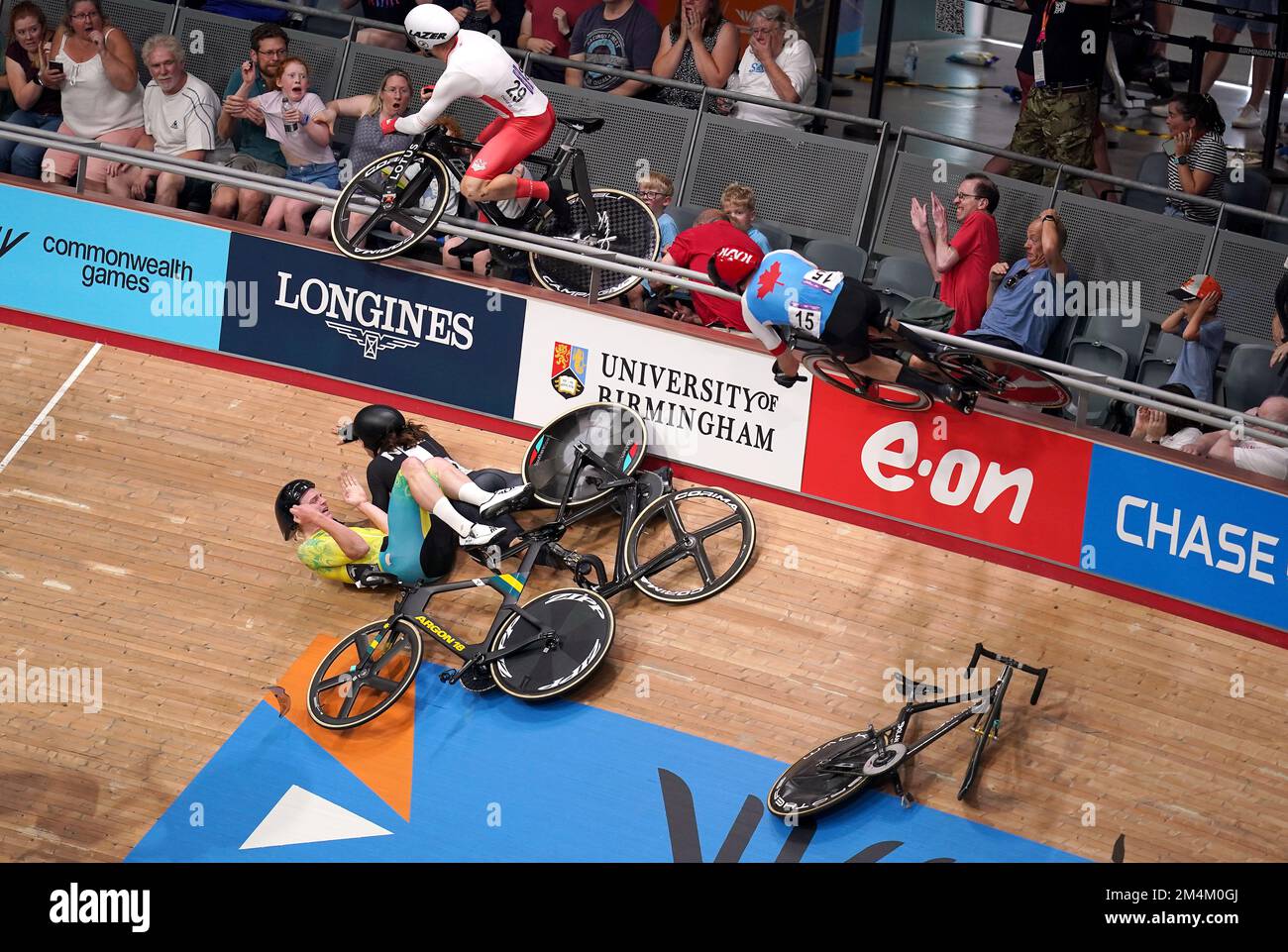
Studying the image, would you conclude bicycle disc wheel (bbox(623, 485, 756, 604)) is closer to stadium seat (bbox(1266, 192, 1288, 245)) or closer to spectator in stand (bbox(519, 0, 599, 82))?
spectator in stand (bbox(519, 0, 599, 82))

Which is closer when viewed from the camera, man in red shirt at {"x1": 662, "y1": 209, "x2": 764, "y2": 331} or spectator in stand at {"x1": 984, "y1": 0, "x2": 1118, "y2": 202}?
man in red shirt at {"x1": 662, "y1": 209, "x2": 764, "y2": 331}

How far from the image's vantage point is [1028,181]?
10.2 meters

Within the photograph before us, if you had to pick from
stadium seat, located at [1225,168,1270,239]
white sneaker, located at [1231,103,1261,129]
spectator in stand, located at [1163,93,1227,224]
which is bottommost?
stadium seat, located at [1225,168,1270,239]

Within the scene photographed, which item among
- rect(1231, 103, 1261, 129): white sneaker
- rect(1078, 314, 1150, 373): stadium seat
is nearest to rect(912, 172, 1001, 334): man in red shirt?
rect(1078, 314, 1150, 373): stadium seat

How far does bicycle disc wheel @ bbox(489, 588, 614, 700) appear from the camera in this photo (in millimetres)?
7840

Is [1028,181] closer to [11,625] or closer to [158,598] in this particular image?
[158,598]

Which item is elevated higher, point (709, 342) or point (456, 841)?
point (709, 342)

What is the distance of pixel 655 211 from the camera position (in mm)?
9648

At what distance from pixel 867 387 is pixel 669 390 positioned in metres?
1.32

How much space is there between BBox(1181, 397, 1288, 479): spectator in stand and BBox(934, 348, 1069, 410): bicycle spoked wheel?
2.62ft
